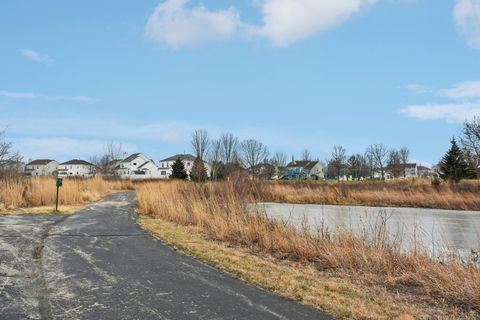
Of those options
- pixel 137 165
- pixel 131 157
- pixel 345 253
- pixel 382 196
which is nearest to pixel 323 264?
pixel 345 253

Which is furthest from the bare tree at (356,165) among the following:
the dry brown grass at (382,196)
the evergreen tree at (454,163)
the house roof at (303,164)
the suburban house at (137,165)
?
the dry brown grass at (382,196)

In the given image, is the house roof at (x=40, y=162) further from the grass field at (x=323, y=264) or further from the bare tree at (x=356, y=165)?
the grass field at (x=323, y=264)

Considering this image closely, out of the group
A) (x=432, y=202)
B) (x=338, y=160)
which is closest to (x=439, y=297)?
(x=432, y=202)

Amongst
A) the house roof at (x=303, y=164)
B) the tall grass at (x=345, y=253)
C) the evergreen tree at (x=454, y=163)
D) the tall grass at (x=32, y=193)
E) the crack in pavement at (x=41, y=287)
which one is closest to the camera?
the crack in pavement at (x=41, y=287)

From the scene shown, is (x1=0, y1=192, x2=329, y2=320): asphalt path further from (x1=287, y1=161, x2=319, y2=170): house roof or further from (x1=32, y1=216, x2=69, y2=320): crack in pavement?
(x1=287, y1=161, x2=319, y2=170): house roof

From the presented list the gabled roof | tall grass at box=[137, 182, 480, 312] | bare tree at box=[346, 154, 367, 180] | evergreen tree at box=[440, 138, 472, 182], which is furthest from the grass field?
the gabled roof

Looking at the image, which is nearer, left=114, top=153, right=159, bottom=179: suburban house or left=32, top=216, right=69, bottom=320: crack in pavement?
left=32, top=216, right=69, bottom=320: crack in pavement

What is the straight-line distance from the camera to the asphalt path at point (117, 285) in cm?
454

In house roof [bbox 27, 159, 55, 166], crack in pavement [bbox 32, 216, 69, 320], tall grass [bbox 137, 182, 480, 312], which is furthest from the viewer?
house roof [bbox 27, 159, 55, 166]

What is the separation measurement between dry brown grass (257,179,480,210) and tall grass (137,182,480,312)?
11.1 m

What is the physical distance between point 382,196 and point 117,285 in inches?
930

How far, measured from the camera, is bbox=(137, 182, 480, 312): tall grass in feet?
18.7

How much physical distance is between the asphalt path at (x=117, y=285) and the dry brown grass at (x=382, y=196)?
15.2 metres

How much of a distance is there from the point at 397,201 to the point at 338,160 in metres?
63.0
